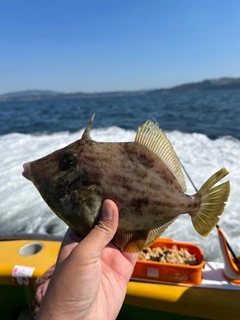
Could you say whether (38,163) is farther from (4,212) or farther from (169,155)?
(4,212)

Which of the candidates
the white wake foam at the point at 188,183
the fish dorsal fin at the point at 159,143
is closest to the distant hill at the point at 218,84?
the white wake foam at the point at 188,183

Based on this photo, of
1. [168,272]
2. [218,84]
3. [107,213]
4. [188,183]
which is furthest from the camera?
[218,84]

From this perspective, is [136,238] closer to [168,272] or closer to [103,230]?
[103,230]

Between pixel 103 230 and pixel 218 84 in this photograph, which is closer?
pixel 103 230

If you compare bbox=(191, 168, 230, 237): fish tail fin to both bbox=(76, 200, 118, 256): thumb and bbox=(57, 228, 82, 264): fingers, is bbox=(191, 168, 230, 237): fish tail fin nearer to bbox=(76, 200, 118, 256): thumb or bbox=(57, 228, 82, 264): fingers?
bbox=(76, 200, 118, 256): thumb

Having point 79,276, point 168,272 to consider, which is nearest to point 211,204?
point 79,276

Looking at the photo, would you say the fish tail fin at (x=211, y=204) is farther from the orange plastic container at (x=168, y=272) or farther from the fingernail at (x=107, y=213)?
the orange plastic container at (x=168, y=272)

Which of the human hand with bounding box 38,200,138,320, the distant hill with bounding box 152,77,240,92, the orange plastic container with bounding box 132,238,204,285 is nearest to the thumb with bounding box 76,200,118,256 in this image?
the human hand with bounding box 38,200,138,320

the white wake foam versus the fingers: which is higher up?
the fingers
